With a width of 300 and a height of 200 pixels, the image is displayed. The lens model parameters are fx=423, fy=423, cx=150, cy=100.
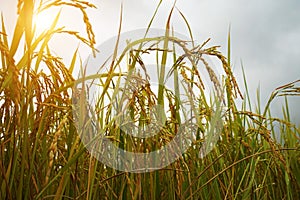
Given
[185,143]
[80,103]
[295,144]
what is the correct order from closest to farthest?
1. [80,103]
2. [185,143]
3. [295,144]

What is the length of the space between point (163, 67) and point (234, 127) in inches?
35.5

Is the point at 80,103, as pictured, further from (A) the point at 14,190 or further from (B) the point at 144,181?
(B) the point at 144,181

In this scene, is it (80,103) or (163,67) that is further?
(163,67)

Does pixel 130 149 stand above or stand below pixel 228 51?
below

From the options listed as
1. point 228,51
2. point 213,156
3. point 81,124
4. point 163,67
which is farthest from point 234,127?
point 81,124

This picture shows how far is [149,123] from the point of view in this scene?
4.73 feet

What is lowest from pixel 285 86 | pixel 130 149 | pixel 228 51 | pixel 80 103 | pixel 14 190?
pixel 14 190

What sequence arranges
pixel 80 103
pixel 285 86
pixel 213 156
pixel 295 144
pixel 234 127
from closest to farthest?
pixel 80 103 → pixel 285 86 → pixel 213 156 → pixel 234 127 → pixel 295 144

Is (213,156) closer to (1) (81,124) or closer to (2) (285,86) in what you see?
(2) (285,86)

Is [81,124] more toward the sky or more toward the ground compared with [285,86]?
more toward the ground

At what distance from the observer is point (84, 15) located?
1109mm

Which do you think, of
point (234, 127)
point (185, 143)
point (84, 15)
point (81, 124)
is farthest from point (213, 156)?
point (84, 15)

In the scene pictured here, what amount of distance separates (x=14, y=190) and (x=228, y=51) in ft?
5.39

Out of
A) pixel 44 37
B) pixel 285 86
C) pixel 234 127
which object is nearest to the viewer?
pixel 44 37
